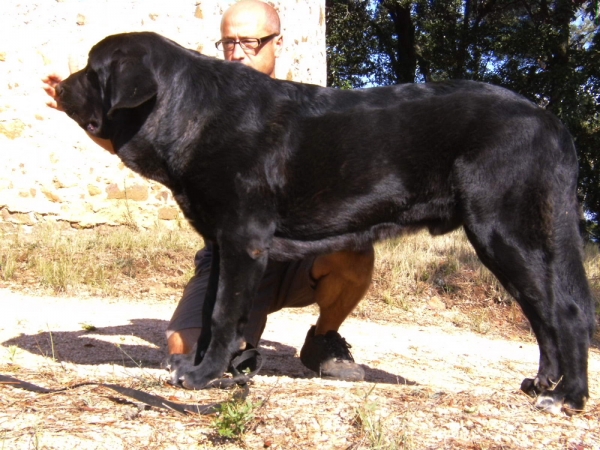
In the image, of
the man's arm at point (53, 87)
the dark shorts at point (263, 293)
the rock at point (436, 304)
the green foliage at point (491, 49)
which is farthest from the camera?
the green foliage at point (491, 49)

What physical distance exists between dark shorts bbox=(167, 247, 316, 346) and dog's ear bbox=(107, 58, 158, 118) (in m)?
1.20

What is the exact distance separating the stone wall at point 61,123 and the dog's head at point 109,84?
4002 millimetres

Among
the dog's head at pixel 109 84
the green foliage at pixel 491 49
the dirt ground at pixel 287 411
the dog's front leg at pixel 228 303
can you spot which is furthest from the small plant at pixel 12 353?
the green foliage at pixel 491 49

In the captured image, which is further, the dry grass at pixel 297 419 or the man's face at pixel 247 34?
the man's face at pixel 247 34

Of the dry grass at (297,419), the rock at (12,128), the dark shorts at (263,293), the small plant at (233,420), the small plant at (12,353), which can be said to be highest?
the rock at (12,128)

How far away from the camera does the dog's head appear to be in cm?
331

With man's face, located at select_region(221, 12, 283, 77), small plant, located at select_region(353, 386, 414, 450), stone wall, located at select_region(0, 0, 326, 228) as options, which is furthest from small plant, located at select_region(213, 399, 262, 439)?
stone wall, located at select_region(0, 0, 326, 228)

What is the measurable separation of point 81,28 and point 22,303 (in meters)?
3.20

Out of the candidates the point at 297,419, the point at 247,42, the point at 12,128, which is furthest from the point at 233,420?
the point at 12,128

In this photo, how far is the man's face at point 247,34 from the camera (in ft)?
14.3

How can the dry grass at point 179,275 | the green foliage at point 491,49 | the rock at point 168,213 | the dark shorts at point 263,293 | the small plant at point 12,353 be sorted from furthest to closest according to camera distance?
the green foliage at point 491,49 < the rock at point 168,213 < the dry grass at point 179,275 < the dark shorts at point 263,293 < the small plant at point 12,353

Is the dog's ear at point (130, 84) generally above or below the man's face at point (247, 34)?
below

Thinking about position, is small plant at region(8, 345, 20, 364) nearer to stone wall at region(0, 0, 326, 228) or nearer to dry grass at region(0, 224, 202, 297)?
dry grass at region(0, 224, 202, 297)

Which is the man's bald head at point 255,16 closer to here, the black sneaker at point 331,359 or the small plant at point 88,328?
the black sneaker at point 331,359
